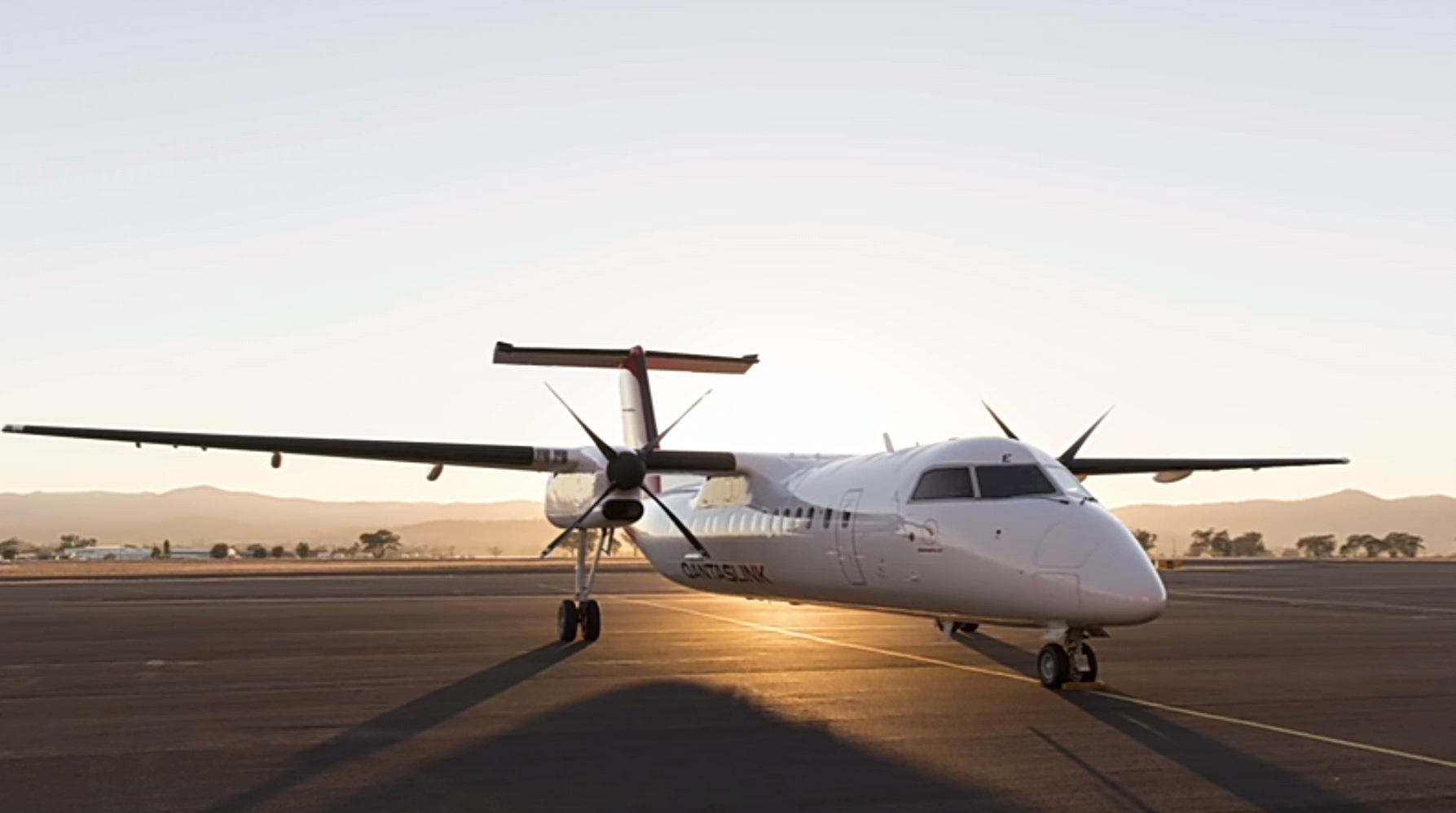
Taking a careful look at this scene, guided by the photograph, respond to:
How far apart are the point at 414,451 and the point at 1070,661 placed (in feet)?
32.4

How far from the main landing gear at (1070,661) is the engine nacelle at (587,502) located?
7190 millimetres

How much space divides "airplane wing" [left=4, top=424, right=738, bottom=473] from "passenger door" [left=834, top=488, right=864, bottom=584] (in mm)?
3592

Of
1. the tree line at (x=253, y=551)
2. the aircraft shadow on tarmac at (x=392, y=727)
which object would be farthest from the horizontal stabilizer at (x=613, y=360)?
the tree line at (x=253, y=551)

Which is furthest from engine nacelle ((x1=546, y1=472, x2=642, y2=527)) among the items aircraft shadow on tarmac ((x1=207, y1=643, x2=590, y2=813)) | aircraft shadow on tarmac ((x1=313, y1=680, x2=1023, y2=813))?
aircraft shadow on tarmac ((x1=313, y1=680, x2=1023, y2=813))

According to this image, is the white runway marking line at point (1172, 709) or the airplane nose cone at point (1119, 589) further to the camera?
the airplane nose cone at point (1119, 589)

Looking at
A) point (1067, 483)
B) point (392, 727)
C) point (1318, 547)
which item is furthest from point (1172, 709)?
point (1318, 547)

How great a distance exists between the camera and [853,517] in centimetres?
1573

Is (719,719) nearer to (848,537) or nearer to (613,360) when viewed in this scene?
(848,537)

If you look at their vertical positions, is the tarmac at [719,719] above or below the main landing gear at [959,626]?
below

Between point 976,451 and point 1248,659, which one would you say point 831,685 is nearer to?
point 976,451

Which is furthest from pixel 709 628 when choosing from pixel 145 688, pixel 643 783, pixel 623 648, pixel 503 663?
pixel 643 783

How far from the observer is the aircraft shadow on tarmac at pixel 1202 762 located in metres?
7.89

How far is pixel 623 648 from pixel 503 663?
2408 millimetres

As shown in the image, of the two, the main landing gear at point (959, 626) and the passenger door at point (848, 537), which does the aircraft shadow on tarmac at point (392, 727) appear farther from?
the main landing gear at point (959, 626)
